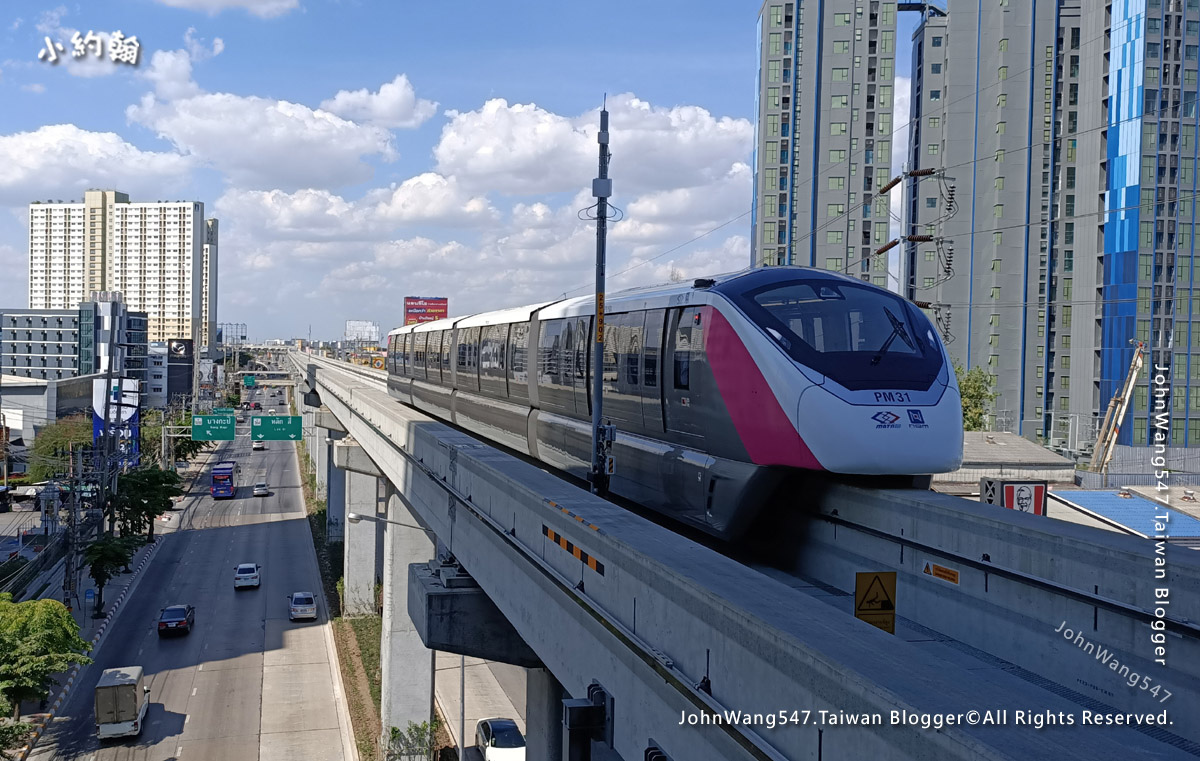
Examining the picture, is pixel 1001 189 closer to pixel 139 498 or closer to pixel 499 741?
pixel 499 741

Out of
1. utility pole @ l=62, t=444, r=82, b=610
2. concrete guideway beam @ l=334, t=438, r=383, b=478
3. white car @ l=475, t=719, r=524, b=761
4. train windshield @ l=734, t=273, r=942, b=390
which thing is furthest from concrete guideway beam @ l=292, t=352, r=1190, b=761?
utility pole @ l=62, t=444, r=82, b=610

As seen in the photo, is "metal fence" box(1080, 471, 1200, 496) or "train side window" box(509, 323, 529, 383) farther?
"metal fence" box(1080, 471, 1200, 496)

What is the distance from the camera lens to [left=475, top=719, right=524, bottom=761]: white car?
23.8 m

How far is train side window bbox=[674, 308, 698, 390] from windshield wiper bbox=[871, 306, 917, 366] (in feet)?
→ 7.09

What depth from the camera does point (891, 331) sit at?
10.3m

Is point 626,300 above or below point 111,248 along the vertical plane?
below

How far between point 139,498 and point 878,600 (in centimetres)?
4609

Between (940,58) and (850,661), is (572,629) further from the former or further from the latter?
(940,58)

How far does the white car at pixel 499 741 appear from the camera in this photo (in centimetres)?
2383

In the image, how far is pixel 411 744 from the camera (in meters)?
24.9

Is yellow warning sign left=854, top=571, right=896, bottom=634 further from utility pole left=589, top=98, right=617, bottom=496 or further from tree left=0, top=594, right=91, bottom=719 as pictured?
tree left=0, top=594, right=91, bottom=719

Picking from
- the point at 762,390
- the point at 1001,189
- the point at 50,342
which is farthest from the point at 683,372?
the point at 50,342

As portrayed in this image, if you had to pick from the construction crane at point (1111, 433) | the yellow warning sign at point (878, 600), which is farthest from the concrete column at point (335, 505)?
the yellow warning sign at point (878, 600)

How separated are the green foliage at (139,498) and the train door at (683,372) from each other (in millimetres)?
40175
